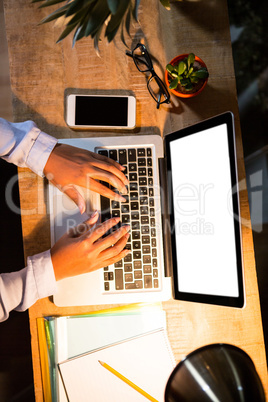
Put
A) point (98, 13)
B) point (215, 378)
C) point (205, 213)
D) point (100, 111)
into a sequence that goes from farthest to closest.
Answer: point (100, 111), point (205, 213), point (98, 13), point (215, 378)

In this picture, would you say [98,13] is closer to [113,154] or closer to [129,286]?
[113,154]

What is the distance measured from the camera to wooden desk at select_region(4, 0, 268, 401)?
2.73ft

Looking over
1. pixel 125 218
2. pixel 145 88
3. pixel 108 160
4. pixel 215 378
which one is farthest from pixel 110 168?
pixel 215 378

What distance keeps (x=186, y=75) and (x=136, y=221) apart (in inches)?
15.1

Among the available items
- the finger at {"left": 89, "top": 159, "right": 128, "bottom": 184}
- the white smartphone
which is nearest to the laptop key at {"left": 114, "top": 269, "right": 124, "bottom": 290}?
the finger at {"left": 89, "top": 159, "right": 128, "bottom": 184}

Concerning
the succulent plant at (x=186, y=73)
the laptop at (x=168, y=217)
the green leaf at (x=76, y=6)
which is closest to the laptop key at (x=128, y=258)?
the laptop at (x=168, y=217)

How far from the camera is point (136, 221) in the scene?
821 millimetres

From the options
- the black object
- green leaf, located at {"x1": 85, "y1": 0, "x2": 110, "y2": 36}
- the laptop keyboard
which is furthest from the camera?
the laptop keyboard

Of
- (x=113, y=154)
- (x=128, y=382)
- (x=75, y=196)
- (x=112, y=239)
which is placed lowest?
(x=128, y=382)

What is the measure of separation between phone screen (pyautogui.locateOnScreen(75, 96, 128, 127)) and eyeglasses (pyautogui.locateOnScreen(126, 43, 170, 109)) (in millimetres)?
84

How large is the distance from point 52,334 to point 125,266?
0.25m

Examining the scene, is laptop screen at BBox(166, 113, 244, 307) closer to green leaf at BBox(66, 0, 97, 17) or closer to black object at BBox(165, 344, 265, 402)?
black object at BBox(165, 344, 265, 402)

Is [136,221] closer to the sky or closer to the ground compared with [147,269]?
closer to the sky

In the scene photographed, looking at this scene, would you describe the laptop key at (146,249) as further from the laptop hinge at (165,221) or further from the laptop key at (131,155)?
the laptop key at (131,155)
